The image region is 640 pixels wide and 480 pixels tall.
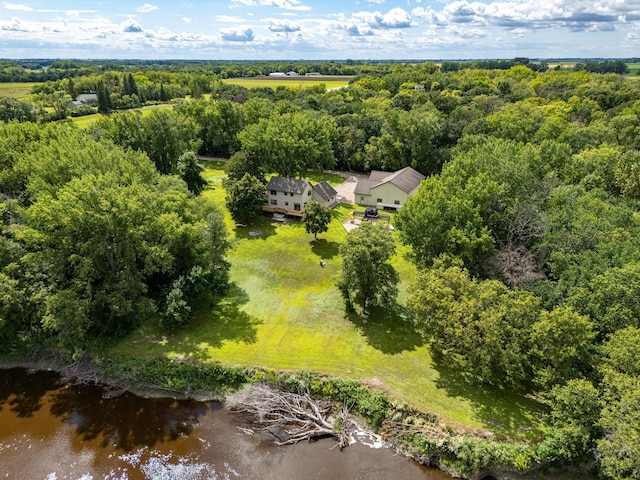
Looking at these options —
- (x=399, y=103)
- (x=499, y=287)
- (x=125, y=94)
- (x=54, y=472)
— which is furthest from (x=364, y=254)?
(x=125, y=94)

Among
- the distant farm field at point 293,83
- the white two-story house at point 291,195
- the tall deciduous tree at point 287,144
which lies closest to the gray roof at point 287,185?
the white two-story house at point 291,195

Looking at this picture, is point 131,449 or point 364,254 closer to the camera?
point 131,449

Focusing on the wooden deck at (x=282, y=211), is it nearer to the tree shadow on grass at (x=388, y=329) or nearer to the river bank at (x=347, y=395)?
the tree shadow on grass at (x=388, y=329)

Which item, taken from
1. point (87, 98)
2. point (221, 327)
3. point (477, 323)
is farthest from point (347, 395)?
point (87, 98)

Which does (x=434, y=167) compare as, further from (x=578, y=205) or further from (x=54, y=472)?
(x=54, y=472)

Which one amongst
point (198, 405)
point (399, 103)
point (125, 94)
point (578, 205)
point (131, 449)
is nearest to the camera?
point (131, 449)

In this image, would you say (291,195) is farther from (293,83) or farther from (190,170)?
(293,83)
